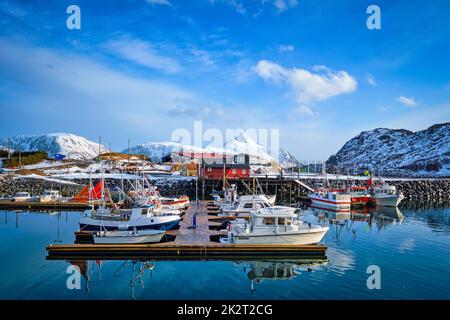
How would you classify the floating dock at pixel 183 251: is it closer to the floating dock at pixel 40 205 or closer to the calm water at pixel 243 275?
the calm water at pixel 243 275

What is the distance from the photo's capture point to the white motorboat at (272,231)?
26.6 meters

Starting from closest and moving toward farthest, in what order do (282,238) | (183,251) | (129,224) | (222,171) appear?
(183,251), (282,238), (129,224), (222,171)

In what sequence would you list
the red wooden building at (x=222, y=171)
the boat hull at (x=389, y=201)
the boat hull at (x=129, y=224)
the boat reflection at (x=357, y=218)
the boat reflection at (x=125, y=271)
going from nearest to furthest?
1. the boat reflection at (x=125, y=271)
2. the boat hull at (x=129, y=224)
3. the boat reflection at (x=357, y=218)
4. the boat hull at (x=389, y=201)
5. the red wooden building at (x=222, y=171)

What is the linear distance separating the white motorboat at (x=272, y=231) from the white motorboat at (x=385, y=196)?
38.1 m

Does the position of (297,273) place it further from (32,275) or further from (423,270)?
(32,275)

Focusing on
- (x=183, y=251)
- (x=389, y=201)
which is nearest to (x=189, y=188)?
(x=389, y=201)

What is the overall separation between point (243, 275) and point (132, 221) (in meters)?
12.3

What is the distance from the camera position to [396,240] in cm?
3366

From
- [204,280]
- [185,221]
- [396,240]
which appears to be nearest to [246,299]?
[204,280]

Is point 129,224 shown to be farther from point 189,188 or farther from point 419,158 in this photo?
point 419,158

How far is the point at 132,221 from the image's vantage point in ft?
99.1

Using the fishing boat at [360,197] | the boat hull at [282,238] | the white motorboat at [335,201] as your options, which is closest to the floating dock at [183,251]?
the boat hull at [282,238]

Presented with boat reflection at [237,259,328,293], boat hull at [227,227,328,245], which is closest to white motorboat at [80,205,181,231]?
boat hull at [227,227,328,245]

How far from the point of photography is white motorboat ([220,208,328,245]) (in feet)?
87.4
